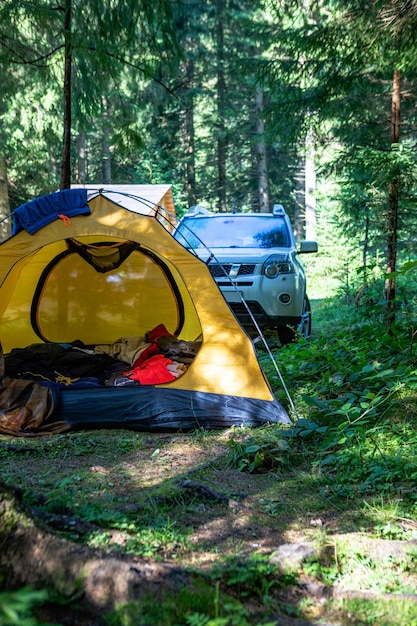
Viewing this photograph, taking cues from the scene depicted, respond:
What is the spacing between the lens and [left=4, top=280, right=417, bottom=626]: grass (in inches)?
85.6

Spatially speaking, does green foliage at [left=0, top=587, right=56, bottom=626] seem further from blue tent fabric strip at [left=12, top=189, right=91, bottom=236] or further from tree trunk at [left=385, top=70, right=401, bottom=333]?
tree trunk at [left=385, top=70, right=401, bottom=333]

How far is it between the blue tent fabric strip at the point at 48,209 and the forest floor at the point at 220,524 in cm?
189

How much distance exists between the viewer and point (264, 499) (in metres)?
3.36

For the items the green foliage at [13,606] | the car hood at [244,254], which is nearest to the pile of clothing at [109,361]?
the car hood at [244,254]

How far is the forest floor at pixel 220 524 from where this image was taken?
213cm

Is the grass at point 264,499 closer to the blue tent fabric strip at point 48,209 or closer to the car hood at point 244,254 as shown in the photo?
the blue tent fabric strip at point 48,209

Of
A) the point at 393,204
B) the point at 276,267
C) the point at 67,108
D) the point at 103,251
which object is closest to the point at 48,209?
the point at 103,251

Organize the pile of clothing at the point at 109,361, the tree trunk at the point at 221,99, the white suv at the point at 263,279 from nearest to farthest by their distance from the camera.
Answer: the pile of clothing at the point at 109,361, the white suv at the point at 263,279, the tree trunk at the point at 221,99

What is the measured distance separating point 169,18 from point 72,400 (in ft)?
14.1

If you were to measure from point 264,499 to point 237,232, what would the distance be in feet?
17.6

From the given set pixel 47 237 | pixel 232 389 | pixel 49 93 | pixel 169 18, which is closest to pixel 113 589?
pixel 232 389

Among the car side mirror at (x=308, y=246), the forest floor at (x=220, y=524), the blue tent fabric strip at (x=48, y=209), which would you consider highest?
the blue tent fabric strip at (x=48, y=209)

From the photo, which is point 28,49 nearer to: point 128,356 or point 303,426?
point 128,356

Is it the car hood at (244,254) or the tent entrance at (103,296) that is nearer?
the tent entrance at (103,296)
